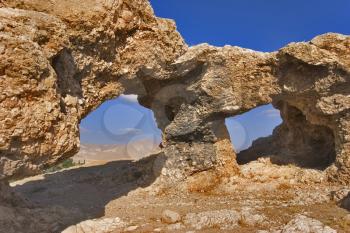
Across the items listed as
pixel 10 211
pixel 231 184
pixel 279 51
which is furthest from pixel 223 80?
pixel 10 211

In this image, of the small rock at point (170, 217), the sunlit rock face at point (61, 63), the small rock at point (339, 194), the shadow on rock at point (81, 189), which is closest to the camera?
the sunlit rock face at point (61, 63)

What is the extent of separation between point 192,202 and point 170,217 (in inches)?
110

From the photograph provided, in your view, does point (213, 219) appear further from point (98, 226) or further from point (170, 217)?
point (98, 226)

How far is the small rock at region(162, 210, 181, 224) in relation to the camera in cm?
1460

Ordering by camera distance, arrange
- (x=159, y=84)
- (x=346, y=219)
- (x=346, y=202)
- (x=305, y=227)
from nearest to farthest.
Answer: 1. (x=305, y=227)
2. (x=346, y=219)
3. (x=346, y=202)
4. (x=159, y=84)

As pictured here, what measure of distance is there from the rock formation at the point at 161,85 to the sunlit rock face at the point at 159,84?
4 centimetres

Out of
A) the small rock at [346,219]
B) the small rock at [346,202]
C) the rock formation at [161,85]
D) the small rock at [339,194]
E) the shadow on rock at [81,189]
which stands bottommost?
the small rock at [346,219]

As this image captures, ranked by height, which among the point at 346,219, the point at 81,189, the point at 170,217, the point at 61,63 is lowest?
the point at 346,219

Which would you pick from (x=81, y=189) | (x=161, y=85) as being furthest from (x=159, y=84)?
(x=81, y=189)

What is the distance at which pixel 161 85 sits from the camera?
20547 mm

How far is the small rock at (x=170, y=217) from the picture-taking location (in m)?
14.6

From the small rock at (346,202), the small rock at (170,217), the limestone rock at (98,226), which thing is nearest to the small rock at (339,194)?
the small rock at (346,202)

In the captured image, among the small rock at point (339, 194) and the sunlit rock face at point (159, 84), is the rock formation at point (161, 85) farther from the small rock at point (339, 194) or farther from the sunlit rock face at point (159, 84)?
the small rock at point (339, 194)

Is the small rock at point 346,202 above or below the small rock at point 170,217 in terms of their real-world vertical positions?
below
